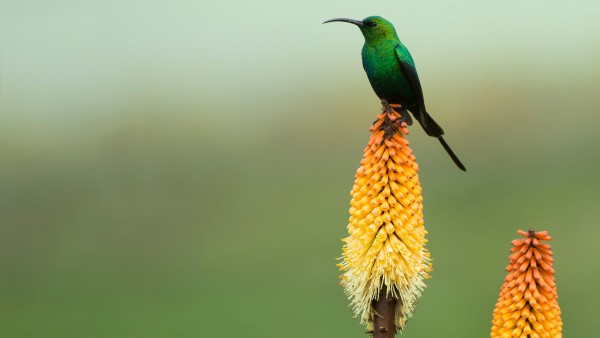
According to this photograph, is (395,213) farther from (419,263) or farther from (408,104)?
(408,104)

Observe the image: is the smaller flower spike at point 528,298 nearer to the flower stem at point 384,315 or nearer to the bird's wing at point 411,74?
the flower stem at point 384,315

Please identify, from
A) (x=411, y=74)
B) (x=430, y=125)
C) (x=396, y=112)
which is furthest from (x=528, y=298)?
(x=411, y=74)

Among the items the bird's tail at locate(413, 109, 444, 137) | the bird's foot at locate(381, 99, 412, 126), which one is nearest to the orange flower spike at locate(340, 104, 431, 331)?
the bird's foot at locate(381, 99, 412, 126)

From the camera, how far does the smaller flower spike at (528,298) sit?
4398mm

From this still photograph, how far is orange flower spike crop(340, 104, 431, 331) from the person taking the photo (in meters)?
4.96

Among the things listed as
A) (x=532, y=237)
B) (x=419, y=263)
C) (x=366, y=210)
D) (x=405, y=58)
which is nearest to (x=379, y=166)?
(x=366, y=210)

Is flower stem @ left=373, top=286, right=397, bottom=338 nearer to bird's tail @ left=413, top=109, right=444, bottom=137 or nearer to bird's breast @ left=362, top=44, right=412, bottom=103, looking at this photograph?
bird's tail @ left=413, top=109, right=444, bottom=137

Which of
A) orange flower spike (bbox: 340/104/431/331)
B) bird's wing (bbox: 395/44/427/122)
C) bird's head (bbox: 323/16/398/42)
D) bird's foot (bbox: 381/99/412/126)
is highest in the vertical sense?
bird's head (bbox: 323/16/398/42)

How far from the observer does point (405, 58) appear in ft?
20.4

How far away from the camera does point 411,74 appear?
6156 mm

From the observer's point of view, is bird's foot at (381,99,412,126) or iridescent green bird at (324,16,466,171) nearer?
bird's foot at (381,99,412,126)

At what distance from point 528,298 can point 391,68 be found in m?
2.40

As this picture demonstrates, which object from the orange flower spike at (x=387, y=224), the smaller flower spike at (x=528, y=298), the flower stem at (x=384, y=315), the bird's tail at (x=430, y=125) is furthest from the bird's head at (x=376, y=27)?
the smaller flower spike at (x=528, y=298)

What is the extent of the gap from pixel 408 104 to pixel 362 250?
169 cm
